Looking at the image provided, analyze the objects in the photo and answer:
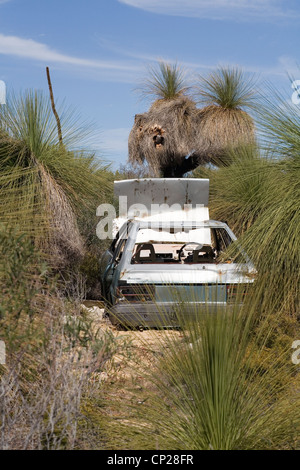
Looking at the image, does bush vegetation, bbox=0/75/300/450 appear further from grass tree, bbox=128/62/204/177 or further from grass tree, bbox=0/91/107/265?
grass tree, bbox=128/62/204/177

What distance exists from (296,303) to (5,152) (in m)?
5.06

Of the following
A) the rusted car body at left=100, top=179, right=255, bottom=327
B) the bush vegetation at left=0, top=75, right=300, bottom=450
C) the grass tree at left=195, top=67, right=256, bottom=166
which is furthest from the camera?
the grass tree at left=195, top=67, right=256, bottom=166

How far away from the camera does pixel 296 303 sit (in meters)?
7.21

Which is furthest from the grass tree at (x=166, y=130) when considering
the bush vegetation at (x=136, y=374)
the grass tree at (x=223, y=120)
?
the bush vegetation at (x=136, y=374)

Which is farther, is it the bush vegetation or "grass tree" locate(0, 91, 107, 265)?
"grass tree" locate(0, 91, 107, 265)

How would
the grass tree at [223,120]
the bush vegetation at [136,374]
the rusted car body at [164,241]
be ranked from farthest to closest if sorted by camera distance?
the grass tree at [223,120] → the rusted car body at [164,241] → the bush vegetation at [136,374]

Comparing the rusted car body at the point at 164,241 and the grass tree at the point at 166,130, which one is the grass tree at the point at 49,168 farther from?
the grass tree at the point at 166,130

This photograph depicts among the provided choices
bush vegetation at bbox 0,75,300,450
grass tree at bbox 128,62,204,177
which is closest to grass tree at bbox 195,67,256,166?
grass tree at bbox 128,62,204,177

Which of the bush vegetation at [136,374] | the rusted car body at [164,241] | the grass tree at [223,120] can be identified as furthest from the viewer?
the grass tree at [223,120]

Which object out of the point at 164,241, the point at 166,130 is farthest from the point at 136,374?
the point at 166,130

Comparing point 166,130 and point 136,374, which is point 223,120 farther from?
point 136,374
